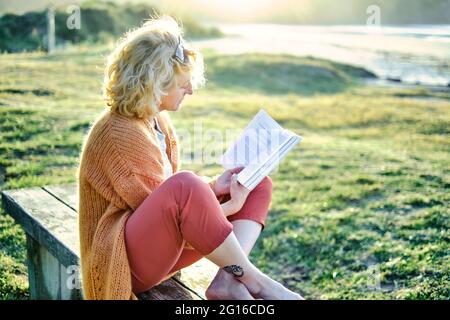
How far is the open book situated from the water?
10.4m

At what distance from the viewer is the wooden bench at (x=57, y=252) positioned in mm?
2301

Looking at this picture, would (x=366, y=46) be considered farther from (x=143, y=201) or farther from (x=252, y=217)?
(x=143, y=201)

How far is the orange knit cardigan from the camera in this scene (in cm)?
210

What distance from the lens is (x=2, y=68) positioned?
7.99 m

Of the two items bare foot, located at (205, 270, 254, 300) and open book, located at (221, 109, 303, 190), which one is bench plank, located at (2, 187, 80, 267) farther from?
open book, located at (221, 109, 303, 190)

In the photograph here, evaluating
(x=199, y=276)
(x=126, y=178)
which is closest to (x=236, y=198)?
(x=199, y=276)

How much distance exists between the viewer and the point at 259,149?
2430mm

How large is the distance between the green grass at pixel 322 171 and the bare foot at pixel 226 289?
1.32 m

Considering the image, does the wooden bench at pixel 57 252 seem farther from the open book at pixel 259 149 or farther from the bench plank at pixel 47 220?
the open book at pixel 259 149

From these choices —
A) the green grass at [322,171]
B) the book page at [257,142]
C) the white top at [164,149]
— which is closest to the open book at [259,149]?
the book page at [257,142]

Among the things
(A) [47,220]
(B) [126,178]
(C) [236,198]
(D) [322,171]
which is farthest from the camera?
(D) [322,171]

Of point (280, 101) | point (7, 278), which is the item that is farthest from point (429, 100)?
point (7, 278)

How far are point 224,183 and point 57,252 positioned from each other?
0.80m

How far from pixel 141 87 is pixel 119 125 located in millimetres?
157
